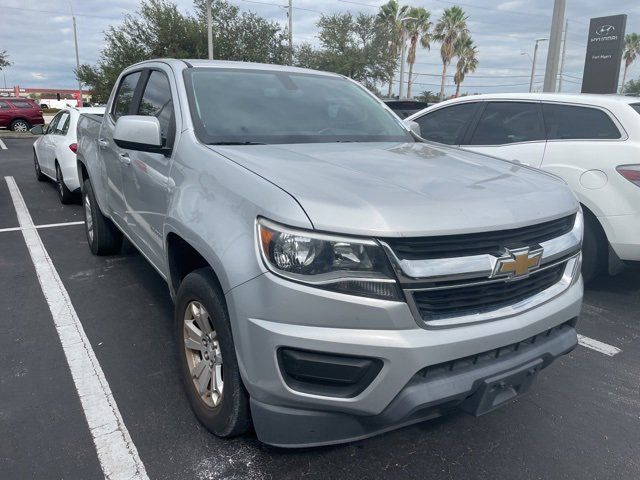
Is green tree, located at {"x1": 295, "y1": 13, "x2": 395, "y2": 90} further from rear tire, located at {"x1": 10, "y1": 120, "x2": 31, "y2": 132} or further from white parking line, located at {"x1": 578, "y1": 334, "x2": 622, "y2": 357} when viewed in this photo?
white parking line, located at {"x1": 578, "y1": 334, "x2": 622, "y2": 357}

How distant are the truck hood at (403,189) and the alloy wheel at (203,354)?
747 mm

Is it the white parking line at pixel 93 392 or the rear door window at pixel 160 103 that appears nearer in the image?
the white parking line at pixel 93 392

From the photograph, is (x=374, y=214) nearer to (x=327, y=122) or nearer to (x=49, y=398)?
(x=327, y=122)

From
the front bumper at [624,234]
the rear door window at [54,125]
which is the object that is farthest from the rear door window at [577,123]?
the rear door window at [54,125]

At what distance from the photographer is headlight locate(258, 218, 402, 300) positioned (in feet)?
6.05

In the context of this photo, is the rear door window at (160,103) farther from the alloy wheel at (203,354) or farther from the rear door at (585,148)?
the rear door at (585,148)

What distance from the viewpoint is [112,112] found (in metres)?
4.59

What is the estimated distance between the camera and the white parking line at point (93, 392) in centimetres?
233

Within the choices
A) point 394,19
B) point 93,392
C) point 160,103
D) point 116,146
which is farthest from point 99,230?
point 394,19

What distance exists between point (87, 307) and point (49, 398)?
1.36 metres

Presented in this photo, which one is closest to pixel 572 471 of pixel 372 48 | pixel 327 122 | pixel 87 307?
pixel 327 122

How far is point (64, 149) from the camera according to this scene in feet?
24.8

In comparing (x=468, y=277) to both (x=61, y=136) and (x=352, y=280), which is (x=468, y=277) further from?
(x=61, y=136)

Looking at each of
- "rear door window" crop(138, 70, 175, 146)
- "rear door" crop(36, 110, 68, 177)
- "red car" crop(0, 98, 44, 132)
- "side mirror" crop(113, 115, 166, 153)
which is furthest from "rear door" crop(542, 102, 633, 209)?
"red car" crop(0, 98, 44, 132)
